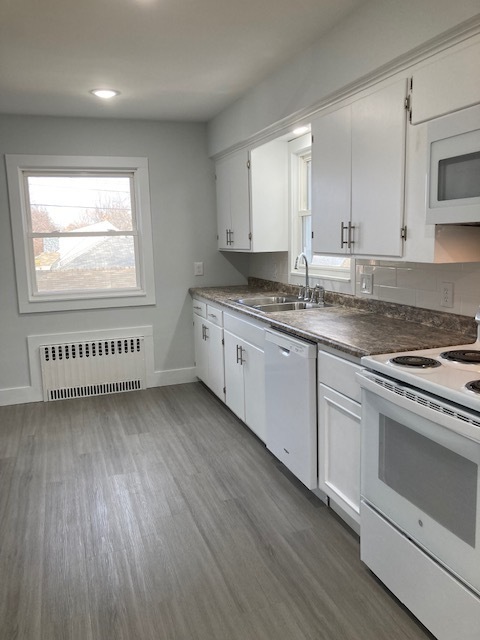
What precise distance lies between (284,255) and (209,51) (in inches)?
68.1

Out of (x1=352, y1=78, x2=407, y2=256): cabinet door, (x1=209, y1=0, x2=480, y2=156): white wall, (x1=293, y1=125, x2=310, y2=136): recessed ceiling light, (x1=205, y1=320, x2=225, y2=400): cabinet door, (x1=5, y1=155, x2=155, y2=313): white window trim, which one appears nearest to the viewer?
(x1=209, y1=0, x2=480, y2=156): white wall

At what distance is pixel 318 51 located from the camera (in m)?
2.71

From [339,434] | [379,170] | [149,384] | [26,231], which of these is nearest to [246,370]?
[339,434]

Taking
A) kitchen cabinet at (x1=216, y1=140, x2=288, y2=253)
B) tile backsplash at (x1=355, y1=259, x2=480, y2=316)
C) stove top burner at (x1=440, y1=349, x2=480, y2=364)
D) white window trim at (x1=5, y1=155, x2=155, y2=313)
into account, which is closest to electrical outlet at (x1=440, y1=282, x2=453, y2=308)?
tile backsplash at (x1=355, y1=259, x2=480, y2=316)

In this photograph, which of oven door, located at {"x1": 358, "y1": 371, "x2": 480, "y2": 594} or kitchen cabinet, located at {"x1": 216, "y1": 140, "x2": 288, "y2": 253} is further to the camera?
kitchen cabinet, located at {"x1": 216, "y1": 140, "x2": 288, "y2": 253}

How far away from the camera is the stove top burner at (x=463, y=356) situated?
71.9 inches

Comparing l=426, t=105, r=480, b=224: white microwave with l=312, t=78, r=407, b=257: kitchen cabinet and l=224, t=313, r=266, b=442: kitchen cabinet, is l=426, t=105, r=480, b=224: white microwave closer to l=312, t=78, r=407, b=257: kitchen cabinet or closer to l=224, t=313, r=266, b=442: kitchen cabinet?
l=312, t=78, r=407, b=257: kitchen cabinet

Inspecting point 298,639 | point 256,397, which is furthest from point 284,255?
point 298,639

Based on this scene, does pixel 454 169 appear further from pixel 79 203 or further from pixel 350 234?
pixel 79 203

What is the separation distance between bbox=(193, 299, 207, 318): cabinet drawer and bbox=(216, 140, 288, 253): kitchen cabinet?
0.61 metres

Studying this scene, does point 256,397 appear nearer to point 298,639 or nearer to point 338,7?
point 298,639

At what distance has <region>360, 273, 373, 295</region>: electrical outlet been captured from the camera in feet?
9.95

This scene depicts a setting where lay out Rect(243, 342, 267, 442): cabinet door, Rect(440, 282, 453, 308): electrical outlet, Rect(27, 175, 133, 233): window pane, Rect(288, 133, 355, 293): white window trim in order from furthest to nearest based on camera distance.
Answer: Rect(27, 175, 133, 233): window pane
Rect(288, 133, 355, 293): white window trim
Rect(243, 342, 267, 442): cabinet door
Rect(440, 282, 453, 308): electrical outlet

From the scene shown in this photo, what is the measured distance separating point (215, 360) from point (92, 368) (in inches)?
48.0
